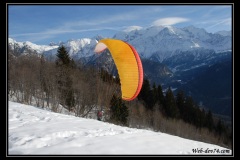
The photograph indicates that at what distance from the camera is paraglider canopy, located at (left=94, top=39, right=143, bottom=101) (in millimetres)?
14469

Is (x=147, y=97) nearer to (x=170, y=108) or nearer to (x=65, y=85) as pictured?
(x=170, y=108)

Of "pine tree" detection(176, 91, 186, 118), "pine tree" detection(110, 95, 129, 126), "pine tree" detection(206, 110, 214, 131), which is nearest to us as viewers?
"pine tree" detection(110, 95, 129, 126)

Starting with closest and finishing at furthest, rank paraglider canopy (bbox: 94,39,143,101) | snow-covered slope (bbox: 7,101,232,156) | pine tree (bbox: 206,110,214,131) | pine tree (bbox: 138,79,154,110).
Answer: snow-covered slope (bbox: 7,101,232,156) → paraglider canopy (bbox: 94,39,143,101) → pine tree (bbox: 138,79,154,110) → pine tree (bbox: 206,110,214,131)

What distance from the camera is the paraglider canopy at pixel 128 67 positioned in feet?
47.5

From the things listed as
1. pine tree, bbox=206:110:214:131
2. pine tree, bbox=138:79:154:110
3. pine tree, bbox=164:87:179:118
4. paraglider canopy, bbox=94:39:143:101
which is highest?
paraglider canopy, bbox=94:39:143:101

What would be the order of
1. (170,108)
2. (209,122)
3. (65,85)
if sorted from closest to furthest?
(65,85) → (170,108) → (209,122)

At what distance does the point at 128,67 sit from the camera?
1476cm

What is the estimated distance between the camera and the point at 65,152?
28.2 feet

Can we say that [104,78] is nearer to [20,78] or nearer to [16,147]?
[20,78]

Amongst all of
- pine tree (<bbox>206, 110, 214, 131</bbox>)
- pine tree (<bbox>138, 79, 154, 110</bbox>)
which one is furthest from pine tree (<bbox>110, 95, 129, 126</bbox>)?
pine tree (<bbox>206, 110, 214, 131</bbox>)

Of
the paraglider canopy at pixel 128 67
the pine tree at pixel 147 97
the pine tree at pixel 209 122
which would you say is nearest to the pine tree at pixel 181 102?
the pine tree at pixel 209 122

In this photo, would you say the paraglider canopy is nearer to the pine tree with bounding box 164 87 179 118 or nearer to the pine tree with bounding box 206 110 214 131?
the pine tree with bounding box 164 87 179 118

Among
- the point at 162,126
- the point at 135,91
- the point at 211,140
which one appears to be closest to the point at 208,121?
the point at 211,140

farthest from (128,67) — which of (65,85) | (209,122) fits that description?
(209,122)
